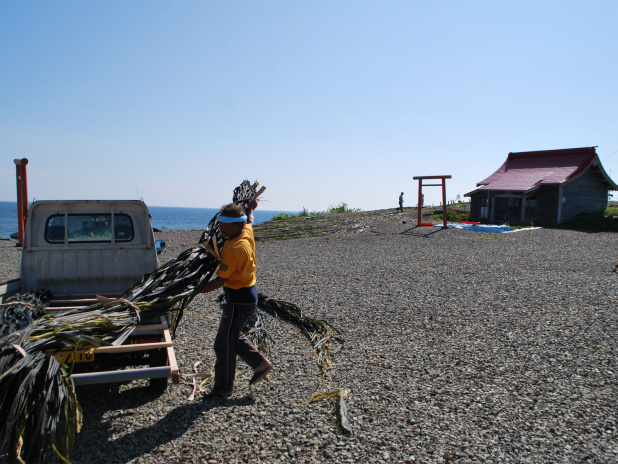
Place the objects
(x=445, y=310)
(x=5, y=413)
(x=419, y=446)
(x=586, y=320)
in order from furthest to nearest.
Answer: (x=445, y=310) < (x=586, y=320) < (x=419, y=446) < (x=5, y=413)

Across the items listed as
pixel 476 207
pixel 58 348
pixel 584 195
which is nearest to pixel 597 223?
pixel 584 195

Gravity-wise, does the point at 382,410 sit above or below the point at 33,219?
below

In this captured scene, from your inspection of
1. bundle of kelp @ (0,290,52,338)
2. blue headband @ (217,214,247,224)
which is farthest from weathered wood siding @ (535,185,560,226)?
bundle of kelp @ (0,290,52,338)

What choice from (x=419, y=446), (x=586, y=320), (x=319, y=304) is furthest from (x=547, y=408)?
(x=319, y=304)

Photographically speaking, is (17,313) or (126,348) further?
(17,313)

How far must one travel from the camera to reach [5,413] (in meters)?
3.13

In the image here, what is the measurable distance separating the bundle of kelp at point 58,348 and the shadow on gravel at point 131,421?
28 cm

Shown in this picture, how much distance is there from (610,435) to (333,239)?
17.5 meters

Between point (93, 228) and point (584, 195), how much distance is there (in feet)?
95.5

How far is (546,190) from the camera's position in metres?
26.7

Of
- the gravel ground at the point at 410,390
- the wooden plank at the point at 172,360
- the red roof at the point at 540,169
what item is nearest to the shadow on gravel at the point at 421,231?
the red roof at the point at 540,169

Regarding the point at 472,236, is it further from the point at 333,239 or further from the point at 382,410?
the point at 382,410

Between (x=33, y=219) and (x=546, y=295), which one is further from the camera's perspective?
(x=546, y=295)

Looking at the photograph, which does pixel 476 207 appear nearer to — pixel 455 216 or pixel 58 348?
pixel 455 216
